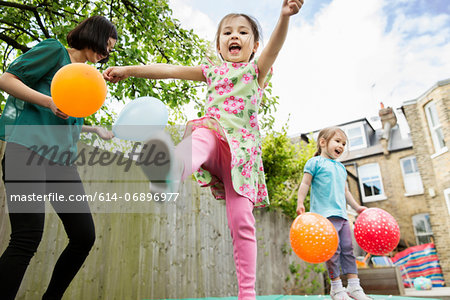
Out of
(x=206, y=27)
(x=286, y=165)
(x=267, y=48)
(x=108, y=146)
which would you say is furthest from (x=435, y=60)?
(x=267, y=48)

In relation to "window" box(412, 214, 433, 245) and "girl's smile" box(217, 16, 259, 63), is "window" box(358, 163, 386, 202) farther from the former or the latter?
"girl's smile" box(217, 16, 259, 63)

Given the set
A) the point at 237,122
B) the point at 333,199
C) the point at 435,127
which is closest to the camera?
the point at 237,122

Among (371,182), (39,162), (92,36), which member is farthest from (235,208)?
(371,182)

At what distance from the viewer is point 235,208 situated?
63.1 inches

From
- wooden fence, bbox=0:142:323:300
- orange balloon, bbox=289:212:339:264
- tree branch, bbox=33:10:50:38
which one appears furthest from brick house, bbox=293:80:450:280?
tree branch, bbox=33:10:50:38

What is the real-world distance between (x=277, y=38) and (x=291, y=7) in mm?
153

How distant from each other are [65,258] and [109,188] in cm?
226

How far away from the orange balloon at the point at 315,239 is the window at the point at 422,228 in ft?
47.8

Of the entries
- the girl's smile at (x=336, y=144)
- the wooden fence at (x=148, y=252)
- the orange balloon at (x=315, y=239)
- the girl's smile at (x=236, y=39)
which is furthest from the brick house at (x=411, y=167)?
the girl's smile at (x=236, y=39)

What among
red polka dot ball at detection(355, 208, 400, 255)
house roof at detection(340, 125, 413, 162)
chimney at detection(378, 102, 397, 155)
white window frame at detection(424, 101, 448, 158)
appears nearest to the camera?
red polka dot ball at detection(355, 208, 400, 255)

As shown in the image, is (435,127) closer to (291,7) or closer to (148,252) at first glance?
(148,252)

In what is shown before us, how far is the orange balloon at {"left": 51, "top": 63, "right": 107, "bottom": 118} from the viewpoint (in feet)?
4.76

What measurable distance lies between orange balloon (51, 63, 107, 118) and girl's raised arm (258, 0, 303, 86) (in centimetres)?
82

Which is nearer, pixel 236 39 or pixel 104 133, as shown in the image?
pixel 236 39
